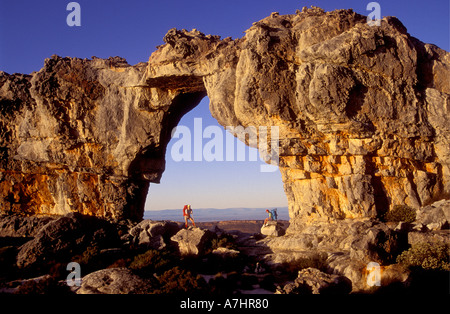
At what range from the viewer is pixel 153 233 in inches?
763

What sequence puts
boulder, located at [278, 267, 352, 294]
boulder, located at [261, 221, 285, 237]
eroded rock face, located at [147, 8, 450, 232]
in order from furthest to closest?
boulder, located at [261, 221, 285, 237]
eroded rock face, located at [147, 8, 450, 232]
boulder, located at [278, 267, 352, 294]

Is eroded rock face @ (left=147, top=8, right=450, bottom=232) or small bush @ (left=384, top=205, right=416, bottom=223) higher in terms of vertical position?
eroded rock face @ (left=147, top=8, right=450, bottom=232)

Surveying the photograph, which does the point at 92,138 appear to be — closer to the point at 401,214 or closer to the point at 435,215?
the point at 401,214

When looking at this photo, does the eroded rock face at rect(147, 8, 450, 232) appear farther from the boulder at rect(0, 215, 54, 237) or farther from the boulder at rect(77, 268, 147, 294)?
the boulder at rect(0, 215, 54, 237)

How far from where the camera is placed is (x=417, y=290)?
426 inches

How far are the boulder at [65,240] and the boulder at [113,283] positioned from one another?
538 centimetres

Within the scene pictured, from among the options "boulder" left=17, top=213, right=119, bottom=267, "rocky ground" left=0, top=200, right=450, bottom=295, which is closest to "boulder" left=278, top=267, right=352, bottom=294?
"rocky ground" left=0, top=200, right=450, bottom=295

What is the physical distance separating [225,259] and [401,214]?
8.34 m

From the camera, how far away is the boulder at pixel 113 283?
10.8 m

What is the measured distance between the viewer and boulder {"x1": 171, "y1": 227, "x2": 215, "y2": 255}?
17375 mm

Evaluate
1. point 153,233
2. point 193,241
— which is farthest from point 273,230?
point 153,233

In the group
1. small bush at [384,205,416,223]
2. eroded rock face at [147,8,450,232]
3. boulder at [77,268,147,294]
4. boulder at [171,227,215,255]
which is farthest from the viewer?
boulder at [171,227,215,255]

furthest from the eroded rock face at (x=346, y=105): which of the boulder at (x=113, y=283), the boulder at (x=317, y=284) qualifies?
the boulder at (x=113, y=283)

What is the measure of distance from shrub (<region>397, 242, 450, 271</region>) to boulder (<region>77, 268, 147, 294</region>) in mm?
9130
